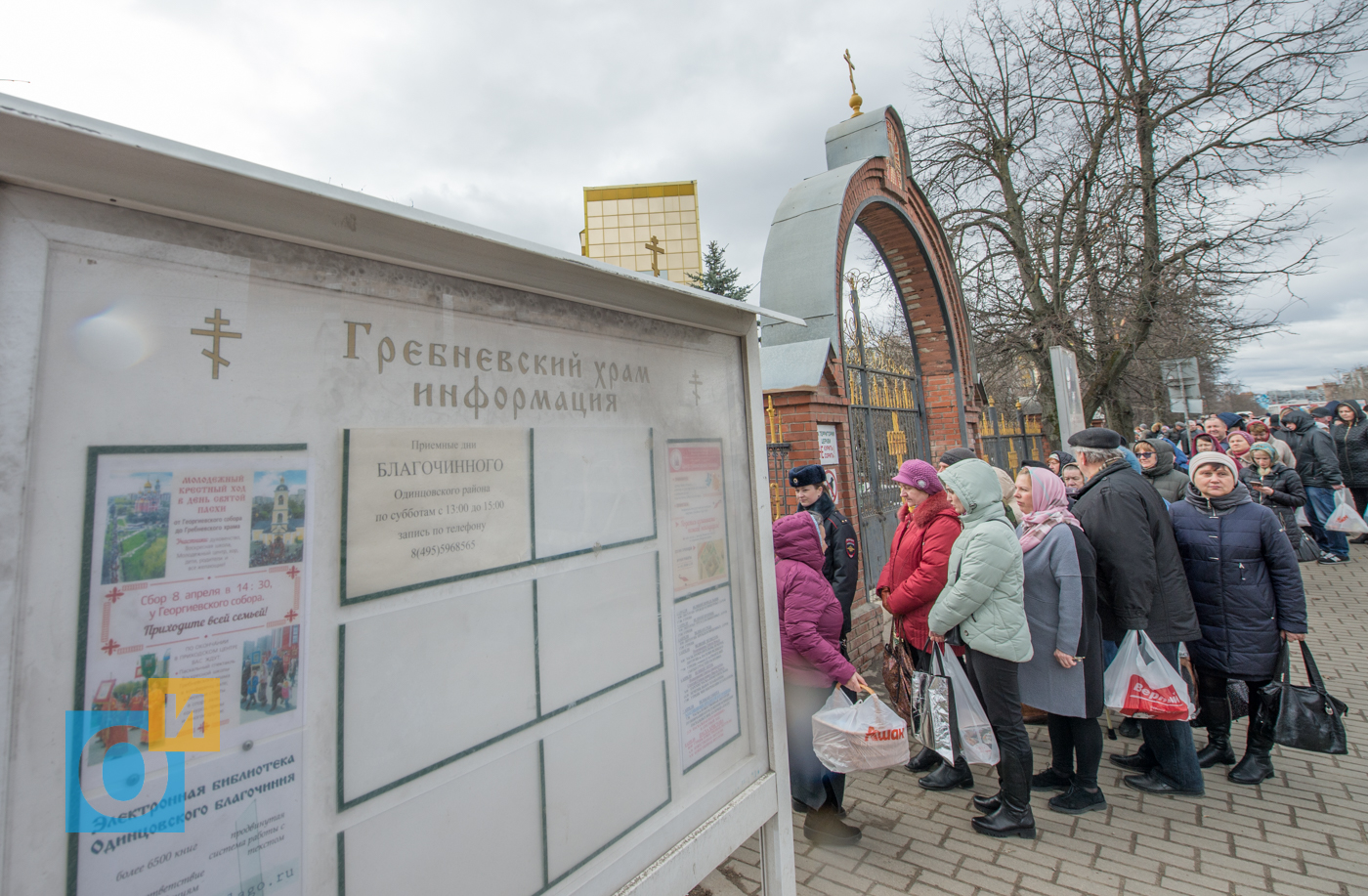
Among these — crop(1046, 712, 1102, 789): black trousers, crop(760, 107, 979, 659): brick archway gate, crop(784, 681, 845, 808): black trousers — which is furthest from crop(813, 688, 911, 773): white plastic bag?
crop(760, 107, 979, 659): brick archway gate

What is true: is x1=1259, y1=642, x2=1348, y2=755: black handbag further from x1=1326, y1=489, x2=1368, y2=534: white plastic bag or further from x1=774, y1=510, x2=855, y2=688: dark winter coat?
x1=1326, y1=489, x2=1368, y2=534: white plastic bag

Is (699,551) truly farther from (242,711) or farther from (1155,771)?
(1155,771)

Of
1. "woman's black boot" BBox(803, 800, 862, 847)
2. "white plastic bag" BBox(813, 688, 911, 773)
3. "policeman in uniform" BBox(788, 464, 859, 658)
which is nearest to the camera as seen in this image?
"white plastic bag" BBox(813, 688, 911, 773)

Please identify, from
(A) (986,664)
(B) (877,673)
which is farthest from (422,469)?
(B) (877,673)

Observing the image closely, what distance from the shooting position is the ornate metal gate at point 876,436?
5816 mm

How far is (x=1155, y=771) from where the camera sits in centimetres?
328

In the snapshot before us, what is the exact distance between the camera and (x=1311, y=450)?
763cm

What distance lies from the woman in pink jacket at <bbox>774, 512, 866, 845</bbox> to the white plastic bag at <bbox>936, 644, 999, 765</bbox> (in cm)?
51

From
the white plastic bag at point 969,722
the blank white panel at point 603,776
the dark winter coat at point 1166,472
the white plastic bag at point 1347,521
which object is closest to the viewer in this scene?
the blank white panel at point 603,776

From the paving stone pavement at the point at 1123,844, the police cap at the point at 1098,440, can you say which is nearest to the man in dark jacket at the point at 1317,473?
the paving stone pavement at the point at 1123,844

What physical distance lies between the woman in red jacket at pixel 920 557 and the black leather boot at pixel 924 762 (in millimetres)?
180

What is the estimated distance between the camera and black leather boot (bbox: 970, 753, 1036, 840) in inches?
114

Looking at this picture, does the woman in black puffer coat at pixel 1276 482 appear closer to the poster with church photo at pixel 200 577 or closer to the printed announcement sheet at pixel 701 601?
the printed announcement sheet at pixel 701 601

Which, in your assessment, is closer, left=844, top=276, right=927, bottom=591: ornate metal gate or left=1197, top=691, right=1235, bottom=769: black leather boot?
left=1197, top=691, right=1235, bottom=769: black leather boot
